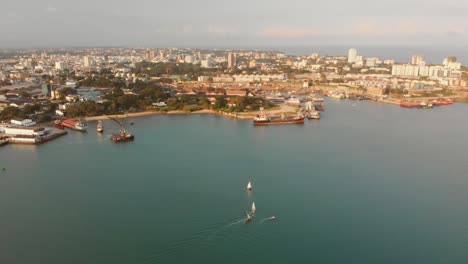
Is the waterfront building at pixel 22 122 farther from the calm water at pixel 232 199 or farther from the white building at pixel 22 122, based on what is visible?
the calm water at pixel 232 199

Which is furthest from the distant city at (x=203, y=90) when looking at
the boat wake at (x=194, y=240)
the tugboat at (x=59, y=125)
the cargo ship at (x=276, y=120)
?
the boat wake at (x=194, y=240)

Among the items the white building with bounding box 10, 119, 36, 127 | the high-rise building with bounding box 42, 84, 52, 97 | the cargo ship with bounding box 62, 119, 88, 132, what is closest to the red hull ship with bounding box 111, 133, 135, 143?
the cargo ship with bounding box 62, 119, 88, 132

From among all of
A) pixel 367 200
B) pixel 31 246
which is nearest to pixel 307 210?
pixel 367 200

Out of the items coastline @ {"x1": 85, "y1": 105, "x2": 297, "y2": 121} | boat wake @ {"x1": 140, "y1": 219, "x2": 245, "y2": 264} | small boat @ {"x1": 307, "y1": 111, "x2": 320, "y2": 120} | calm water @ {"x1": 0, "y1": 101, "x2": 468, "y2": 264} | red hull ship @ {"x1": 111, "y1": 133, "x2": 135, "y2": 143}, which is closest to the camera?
boat wake @ {"x1": 140, "y1": 219, "x2": 245, "y2": 264}

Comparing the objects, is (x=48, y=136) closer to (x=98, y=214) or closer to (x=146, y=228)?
(x=98, y=214)

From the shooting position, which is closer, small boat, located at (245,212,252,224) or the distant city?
small boat, located at (245,212,252,224)

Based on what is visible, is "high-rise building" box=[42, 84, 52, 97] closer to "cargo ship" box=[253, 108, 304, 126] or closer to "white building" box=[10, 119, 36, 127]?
"white building" box=[10, 119, 36, 127]
